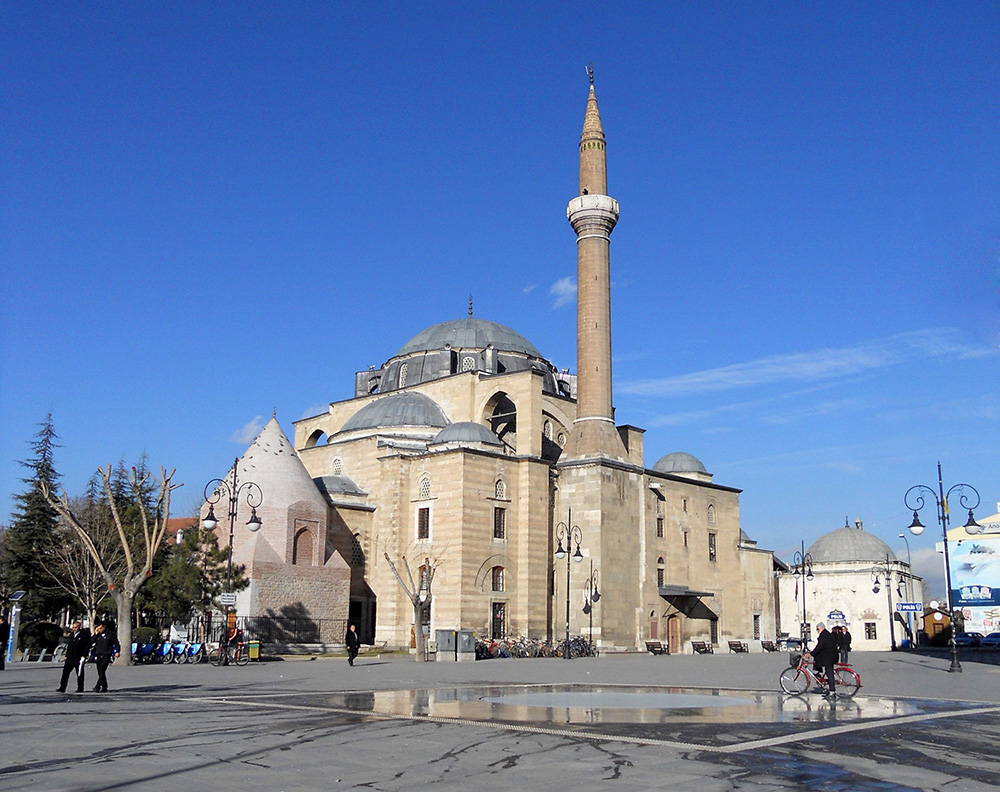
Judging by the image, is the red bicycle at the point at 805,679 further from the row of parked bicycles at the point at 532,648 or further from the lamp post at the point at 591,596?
the lamp post at the point at 591,596

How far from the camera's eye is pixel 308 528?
34.1m

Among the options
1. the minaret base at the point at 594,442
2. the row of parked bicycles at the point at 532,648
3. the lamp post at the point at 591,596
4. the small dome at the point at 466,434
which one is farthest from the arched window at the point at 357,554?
the lamp post at the point at 591,596

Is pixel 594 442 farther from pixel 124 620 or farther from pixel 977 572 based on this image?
pixel 977 572

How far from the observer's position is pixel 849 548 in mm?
57188

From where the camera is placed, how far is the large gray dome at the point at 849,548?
56.8 metres

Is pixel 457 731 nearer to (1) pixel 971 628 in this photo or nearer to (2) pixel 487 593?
(2) pixel 487 593

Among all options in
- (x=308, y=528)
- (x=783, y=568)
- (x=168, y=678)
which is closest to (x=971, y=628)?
(x=783, y=568)

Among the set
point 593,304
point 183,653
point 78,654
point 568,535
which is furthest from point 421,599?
point 78,654

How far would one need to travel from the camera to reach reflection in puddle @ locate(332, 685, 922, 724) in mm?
11797

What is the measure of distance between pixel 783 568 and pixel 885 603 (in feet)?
22.7

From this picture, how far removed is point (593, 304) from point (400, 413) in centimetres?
1027

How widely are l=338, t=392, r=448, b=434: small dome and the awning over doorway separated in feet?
40.1

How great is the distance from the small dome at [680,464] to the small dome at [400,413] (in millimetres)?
14259

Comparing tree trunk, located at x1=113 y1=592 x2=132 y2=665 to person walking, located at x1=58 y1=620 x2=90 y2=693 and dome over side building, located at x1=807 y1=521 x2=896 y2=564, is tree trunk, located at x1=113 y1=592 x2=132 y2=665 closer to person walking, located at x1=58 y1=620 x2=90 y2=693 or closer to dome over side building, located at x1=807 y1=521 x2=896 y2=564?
person walking, located at x1=58 y1=620 x2=90 y2=693
